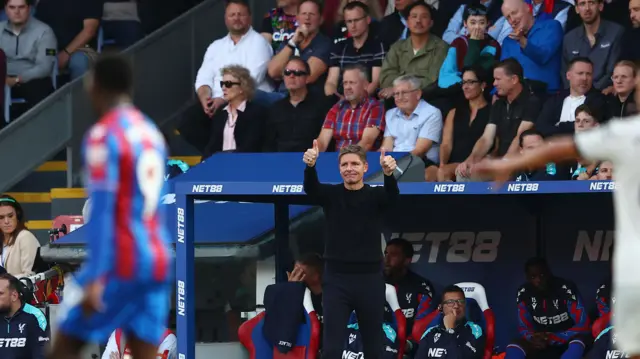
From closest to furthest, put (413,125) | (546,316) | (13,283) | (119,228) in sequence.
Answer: (119,228) < (546,316) < (13,283) < (413,125)

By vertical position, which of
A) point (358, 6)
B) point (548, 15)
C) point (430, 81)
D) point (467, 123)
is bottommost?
point (467, 123)

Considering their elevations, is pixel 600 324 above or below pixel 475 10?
below

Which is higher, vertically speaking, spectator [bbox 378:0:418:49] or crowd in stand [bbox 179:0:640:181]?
spectator [bbox 378:0:418:49]

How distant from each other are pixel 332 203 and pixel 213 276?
294cm

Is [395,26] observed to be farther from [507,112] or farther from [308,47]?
[507,112]

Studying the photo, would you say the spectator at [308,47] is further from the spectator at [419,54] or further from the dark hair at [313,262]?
the dark hair at [313,262]

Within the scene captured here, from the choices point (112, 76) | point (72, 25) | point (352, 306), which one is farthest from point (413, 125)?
point (112, 76)

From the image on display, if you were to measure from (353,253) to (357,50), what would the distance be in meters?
4.59

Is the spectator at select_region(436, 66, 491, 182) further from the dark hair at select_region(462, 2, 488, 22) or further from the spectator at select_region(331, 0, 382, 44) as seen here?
the spectator at select_region(331, 0, 382, 44)

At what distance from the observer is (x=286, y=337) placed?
11.4m

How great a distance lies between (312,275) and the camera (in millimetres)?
11594

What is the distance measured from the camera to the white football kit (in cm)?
593

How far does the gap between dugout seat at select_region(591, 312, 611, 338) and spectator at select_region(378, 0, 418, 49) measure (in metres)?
3.85

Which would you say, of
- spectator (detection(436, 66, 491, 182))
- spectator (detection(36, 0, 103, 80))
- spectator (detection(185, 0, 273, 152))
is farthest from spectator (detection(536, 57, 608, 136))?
spectator (detection(36, 0, 103, 80))
